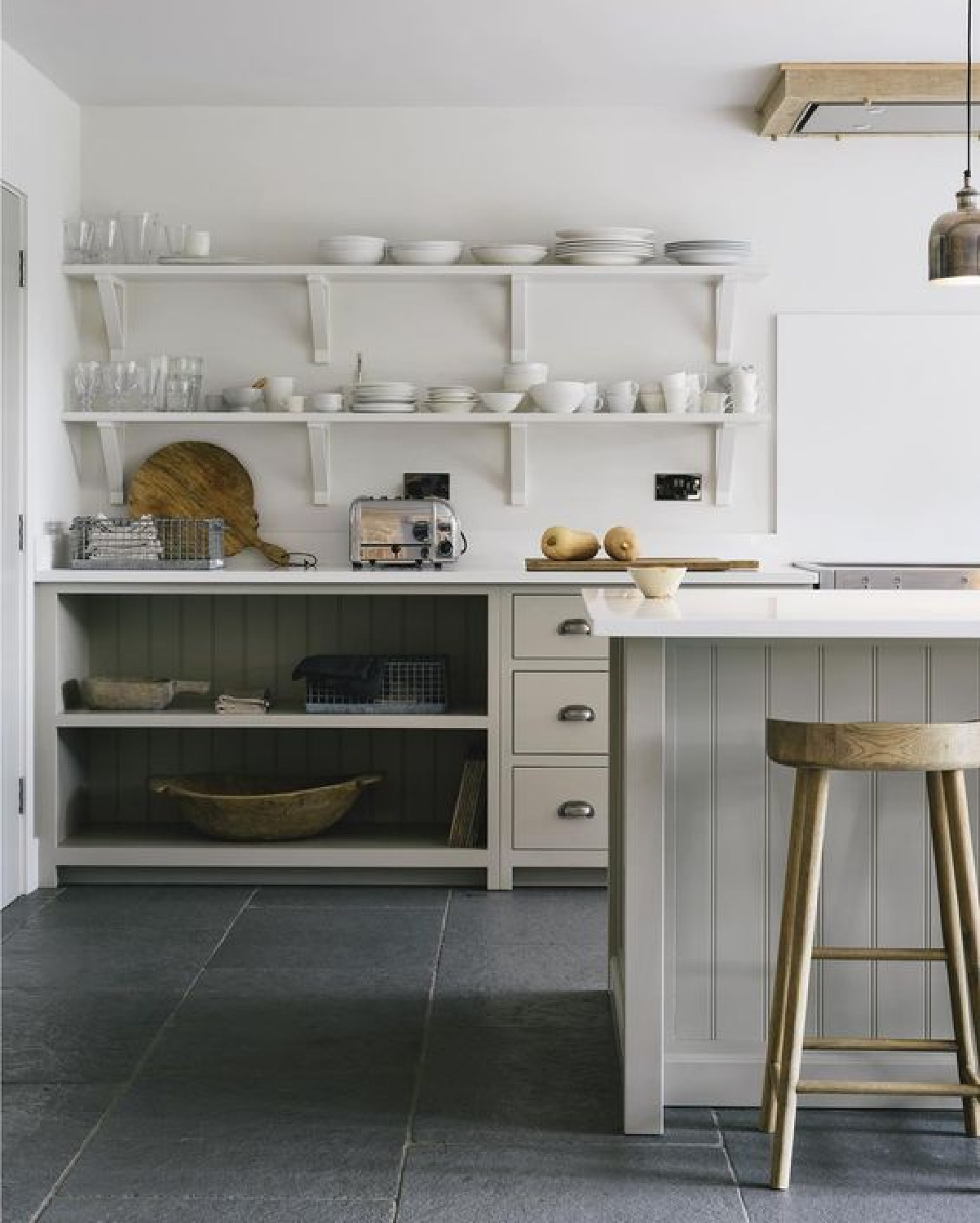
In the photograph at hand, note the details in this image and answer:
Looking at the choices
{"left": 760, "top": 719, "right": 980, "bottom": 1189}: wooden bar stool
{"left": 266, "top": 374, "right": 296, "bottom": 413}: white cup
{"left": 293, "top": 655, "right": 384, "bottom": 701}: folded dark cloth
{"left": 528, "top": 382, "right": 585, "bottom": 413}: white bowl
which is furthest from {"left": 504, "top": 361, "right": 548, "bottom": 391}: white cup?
{"left": 760, "top": 719, "right": 980, "bottom": 1189}: wooden bar stool

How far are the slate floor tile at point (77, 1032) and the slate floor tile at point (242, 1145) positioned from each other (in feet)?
0.62

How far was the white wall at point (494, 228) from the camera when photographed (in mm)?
5152

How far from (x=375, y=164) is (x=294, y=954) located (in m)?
2.66

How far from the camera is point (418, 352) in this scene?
5188mm

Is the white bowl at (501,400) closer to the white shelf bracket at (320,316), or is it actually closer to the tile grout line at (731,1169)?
the white shelf bracket at (320,316)

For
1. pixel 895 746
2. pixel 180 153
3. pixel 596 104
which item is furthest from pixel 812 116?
pixel 895 746

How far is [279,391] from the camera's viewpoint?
16.6 ft

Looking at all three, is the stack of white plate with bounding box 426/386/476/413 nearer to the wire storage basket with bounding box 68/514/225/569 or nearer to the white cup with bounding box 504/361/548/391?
the white cup with bounding box 504/361/548/391

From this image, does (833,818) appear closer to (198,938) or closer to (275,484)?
(198,938)

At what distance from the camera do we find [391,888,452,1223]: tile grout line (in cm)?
258

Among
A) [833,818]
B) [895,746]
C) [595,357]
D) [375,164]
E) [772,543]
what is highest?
[375,164]

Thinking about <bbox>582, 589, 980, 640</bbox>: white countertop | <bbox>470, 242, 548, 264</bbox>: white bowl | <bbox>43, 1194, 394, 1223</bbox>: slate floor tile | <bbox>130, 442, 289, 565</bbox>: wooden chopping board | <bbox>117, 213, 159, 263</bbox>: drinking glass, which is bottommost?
<bbox>43, 1194, 394, 1223</bbox>: slate floor tile

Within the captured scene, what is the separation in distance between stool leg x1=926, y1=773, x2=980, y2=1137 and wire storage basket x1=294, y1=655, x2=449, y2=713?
87.1 inches

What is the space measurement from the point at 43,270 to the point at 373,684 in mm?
1634
